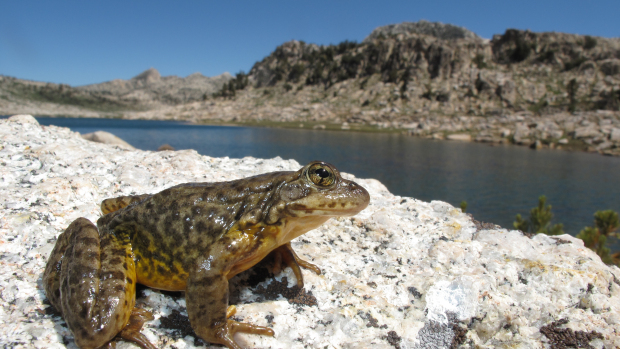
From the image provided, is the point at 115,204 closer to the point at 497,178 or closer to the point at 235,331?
the point at 235,331

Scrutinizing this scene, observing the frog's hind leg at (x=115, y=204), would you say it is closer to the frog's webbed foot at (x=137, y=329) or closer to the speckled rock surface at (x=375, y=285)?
the speckled rock surface at (x=375, y=285)

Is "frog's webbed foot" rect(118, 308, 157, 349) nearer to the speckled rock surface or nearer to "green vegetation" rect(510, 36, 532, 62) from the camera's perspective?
the speckled rock surface

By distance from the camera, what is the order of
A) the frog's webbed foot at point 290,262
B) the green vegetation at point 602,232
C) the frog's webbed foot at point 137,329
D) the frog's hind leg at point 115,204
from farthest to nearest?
1. the green vegetation at point 602,232
2. the frog's hind leg at point 115,204
3. the frog's webbed foot at point 290,262
4. the frog's webbed foot at point 137,329

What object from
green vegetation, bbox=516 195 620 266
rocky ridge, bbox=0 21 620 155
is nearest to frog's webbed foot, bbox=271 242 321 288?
green vegetation, bbox=516 195 620 266

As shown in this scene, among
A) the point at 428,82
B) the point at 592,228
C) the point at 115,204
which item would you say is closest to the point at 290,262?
the point at 115,204

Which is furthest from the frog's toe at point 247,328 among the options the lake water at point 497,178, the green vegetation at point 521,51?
the green vegetation at point 521,51

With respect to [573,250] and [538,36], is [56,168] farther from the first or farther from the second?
[538,36]

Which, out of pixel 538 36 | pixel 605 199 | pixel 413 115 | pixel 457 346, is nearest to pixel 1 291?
pixel 457 346
